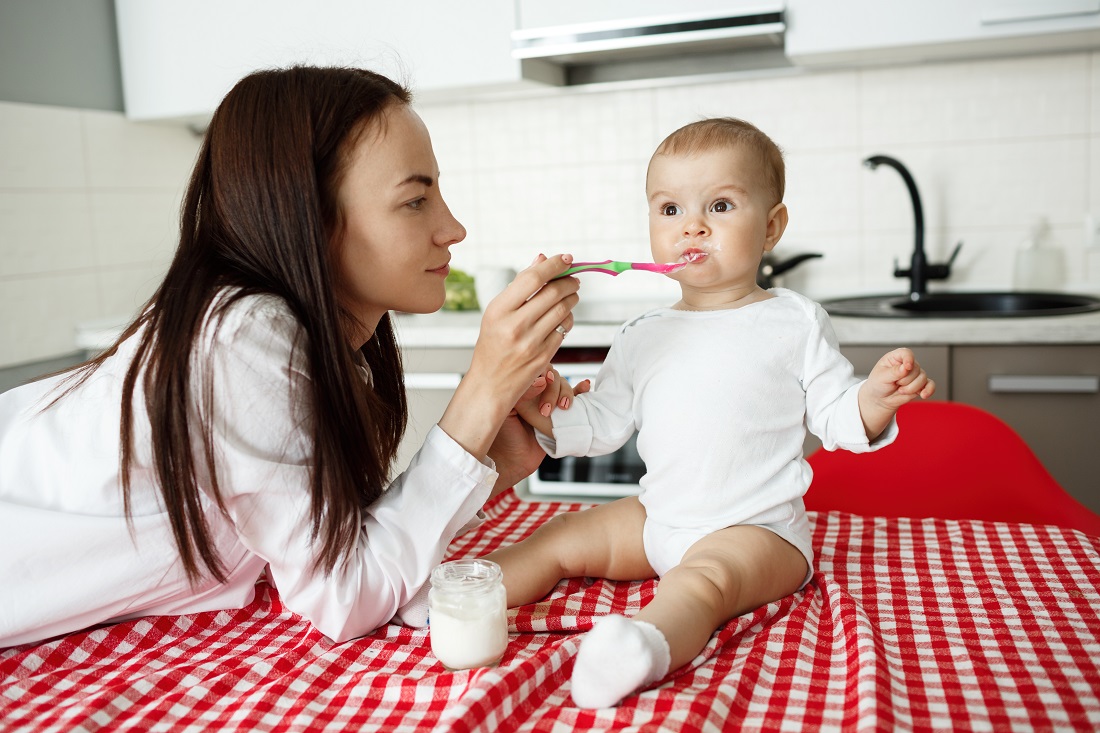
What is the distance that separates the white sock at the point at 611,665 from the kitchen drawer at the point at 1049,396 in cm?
155

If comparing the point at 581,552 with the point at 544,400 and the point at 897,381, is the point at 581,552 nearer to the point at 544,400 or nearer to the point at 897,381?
the point at 544,400

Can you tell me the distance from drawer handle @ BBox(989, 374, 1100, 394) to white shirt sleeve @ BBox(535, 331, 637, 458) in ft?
Answer: 4.02

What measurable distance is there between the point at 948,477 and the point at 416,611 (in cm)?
95

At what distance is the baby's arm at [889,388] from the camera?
107 centimetres

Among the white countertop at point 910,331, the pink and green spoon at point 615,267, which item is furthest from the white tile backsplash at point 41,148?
the pink and green spoon at point 615,267

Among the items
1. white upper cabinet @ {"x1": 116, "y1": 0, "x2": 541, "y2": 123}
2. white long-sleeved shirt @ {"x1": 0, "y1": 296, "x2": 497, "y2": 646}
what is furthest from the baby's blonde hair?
white upper cabinet @ {"x1": 116, "y1": 0, "x2": 541, "y2": 123}

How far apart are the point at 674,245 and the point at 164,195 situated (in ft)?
7.60

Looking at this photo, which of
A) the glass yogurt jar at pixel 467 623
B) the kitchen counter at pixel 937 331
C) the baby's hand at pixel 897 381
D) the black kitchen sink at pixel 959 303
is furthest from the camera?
the black kitchen sink at pixel 959 303

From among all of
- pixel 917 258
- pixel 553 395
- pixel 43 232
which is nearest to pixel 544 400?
pixel 553 395

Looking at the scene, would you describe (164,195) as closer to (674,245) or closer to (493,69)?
(493,69)

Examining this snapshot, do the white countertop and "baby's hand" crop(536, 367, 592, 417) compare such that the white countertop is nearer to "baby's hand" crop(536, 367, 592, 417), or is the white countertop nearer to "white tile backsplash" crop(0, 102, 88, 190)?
"white tile backsplash" crop(0, 102, 88, 190)

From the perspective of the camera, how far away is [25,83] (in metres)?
2.59

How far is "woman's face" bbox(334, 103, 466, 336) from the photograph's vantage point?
1.15 metres

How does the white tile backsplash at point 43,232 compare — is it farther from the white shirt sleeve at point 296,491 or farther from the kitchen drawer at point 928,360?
the kitchen drawer at point 928,360
